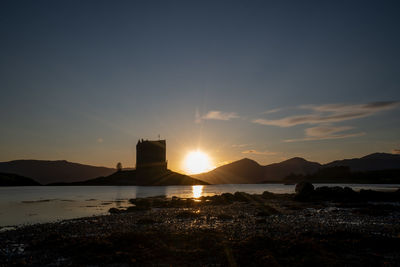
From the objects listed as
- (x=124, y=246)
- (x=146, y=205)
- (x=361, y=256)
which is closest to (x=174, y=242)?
(x=124, y=246)

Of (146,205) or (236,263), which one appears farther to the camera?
(146,205)

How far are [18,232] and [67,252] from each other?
35.4 ft

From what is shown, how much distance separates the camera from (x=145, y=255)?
1548 cm

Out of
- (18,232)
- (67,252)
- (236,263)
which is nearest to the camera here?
(236,263)

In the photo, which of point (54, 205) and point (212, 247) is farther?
point (54, 205)

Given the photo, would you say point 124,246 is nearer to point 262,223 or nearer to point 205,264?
point 205,264

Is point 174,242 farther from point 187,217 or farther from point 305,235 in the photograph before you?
point 187,217

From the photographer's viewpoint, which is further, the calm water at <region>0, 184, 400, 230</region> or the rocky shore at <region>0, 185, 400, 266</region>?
the calm water at <region>0, 184, 400, 230</region>

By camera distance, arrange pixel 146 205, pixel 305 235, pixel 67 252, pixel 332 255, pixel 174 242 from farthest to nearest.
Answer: pixel 146 205 → pixel 305 235 → pixel 174 242 → pixel 67 252 → pixel 332 255

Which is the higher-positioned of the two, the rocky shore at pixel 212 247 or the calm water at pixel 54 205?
the rocky shore at pixel 212 247

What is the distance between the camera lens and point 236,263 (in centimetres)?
1398

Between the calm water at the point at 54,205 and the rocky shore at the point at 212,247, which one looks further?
the calm water at the point at 54,205

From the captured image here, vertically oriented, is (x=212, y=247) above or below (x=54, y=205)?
above

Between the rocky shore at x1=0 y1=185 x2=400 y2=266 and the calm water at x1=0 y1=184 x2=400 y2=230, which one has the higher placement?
the rocky shore at x1=0 y1=185 x2=400 y2=266
